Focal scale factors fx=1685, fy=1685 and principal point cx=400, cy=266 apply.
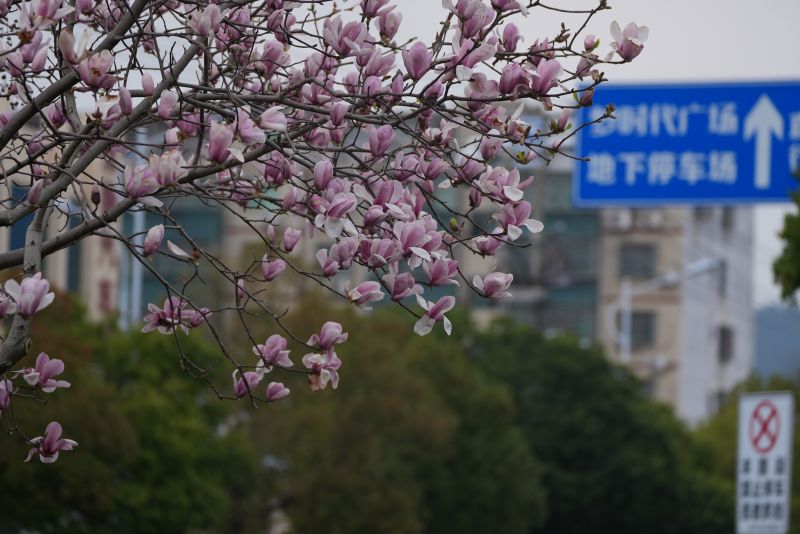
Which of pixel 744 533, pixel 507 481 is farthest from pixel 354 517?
pixel 744 533

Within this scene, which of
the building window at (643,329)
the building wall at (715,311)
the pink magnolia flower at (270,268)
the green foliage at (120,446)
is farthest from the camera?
the building wall at (715,311)

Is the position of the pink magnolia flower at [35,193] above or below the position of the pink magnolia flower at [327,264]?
above

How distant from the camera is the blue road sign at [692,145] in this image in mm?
15180

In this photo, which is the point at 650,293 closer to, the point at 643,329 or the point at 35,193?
the point at 643,329

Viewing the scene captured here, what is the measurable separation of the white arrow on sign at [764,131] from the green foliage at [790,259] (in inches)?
16.1

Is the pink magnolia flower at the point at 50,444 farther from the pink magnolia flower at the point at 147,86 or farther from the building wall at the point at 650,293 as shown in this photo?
the building wall at the point at 650,293

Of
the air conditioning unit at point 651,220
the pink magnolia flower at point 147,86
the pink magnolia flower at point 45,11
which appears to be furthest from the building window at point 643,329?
the pink magnolia flower at point 45,11

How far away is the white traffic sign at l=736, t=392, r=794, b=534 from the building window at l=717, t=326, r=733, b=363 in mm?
59940

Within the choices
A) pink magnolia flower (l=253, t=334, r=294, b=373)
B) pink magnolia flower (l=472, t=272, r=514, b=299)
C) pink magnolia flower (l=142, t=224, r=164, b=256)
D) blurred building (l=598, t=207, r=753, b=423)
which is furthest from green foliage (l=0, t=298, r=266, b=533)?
blurred building (l=598, t=207, r=753, b=423)

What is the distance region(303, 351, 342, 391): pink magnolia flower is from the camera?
17.7 ft

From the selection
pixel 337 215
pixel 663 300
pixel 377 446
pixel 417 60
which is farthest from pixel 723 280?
pixel 337 215

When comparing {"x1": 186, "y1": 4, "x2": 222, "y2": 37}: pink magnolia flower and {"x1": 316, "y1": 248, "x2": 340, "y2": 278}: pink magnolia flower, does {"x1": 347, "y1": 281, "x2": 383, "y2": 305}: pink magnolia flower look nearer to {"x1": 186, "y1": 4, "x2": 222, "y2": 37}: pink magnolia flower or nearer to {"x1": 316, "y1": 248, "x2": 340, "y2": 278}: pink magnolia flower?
{"x1": 316, "y1": 248, "x2": 340, "y2": 278}: pink magnolia flower

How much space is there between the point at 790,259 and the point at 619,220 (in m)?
50.6

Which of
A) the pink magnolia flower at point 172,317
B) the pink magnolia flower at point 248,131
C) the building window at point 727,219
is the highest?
the building window at point 727,219
